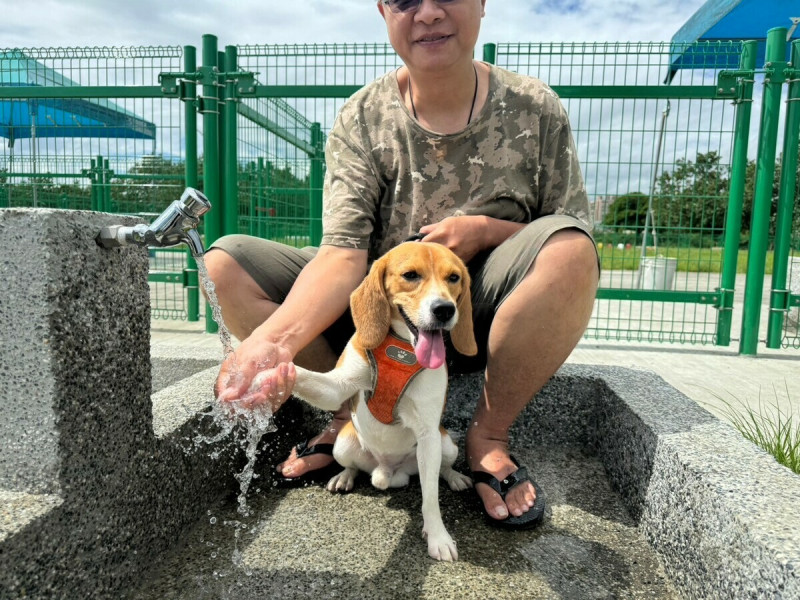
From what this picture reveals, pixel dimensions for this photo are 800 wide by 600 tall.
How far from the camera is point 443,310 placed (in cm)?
170

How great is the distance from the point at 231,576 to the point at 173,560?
19cm

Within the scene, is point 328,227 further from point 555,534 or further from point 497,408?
point 555,534

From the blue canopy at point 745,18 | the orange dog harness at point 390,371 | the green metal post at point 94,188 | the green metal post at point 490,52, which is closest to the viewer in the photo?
the orange dog harness at point 390,371

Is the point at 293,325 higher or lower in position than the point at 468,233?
lower

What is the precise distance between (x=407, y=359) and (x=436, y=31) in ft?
3.70

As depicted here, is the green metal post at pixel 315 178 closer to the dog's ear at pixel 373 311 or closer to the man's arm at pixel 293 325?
A: the man's arm at pixel 293 325

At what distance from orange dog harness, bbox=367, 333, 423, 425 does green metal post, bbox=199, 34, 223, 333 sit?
11.4 feet

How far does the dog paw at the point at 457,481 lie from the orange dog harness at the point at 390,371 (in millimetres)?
409

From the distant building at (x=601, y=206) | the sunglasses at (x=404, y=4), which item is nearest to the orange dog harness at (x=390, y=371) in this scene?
the sunglasses at (x=404, y=4)

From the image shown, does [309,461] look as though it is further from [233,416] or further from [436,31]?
[436,31]

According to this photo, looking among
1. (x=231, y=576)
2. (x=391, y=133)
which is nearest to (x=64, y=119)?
(x=391, y=133)

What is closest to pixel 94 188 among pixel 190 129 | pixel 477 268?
pixel 190 129

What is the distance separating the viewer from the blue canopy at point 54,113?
216 inches

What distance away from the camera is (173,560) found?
1630mm
